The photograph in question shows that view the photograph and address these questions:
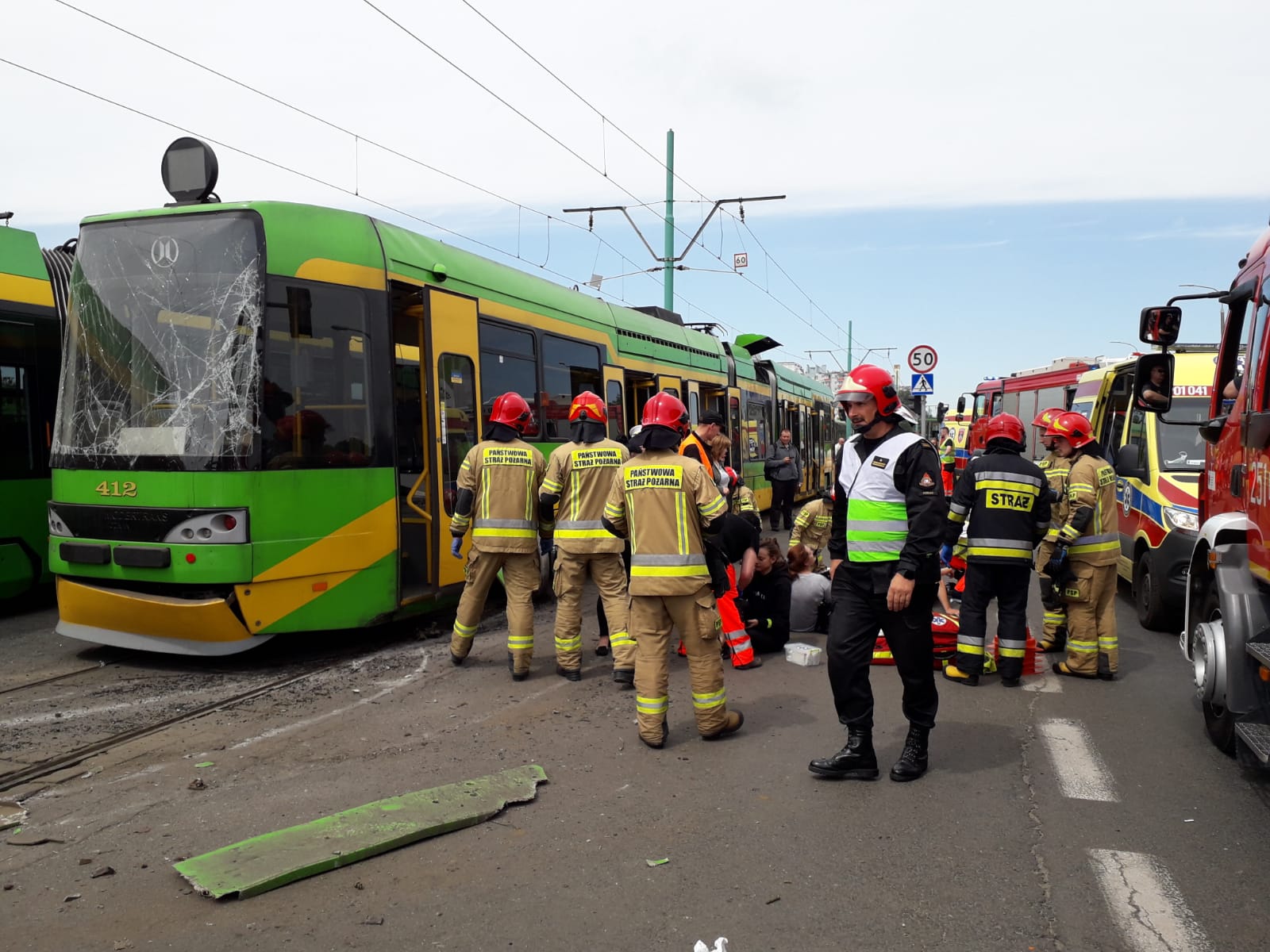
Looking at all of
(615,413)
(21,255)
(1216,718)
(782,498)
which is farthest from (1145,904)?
(782,498)

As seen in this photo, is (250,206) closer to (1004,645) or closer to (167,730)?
(167,730)

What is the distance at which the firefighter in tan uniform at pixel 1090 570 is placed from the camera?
22.4 ft

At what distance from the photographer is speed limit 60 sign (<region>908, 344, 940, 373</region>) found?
17.3 metres

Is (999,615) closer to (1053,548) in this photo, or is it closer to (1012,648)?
(1012,648)

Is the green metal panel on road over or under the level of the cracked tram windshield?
under

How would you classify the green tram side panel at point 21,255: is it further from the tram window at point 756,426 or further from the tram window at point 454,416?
the tram window at point 756,426

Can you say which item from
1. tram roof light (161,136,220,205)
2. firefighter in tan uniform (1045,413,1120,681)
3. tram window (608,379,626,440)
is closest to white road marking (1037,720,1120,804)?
firefighter in tan uniform (1045,413,1120,681)

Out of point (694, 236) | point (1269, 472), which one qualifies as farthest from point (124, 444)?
point (694, 236)

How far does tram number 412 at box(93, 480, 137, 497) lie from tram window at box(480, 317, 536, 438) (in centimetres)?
296

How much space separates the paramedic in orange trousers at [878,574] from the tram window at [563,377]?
5.81 meters

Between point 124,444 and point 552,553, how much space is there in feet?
13.4

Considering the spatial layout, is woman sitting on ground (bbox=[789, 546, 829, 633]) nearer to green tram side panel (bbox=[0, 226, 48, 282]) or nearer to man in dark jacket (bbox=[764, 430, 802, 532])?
green tram side panel (bbox=[0, 226, 48, 282])

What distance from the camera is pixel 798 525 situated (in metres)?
8.45

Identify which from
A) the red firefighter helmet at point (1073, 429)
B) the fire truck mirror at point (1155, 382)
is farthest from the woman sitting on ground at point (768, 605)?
the fire truck mirror at point (1155, 382)
